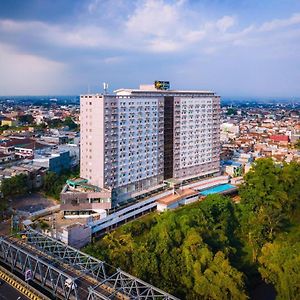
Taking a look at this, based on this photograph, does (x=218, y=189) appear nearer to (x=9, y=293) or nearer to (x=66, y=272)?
(x=66, y=272)

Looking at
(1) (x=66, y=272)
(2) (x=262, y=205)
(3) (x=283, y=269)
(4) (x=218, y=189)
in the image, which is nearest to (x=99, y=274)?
(1) (x=66, y=272)

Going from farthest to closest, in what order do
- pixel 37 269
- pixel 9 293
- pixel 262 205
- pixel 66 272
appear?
pixel 262 205 < pixel 37 269 < pixel 66 272 < pixel 9 293

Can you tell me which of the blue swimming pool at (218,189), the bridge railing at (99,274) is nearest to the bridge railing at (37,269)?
the bridge railing at (99,274)

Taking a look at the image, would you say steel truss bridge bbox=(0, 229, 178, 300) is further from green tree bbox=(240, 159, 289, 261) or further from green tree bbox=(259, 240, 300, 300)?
green tree bbox=(240, 159, 289, 261)

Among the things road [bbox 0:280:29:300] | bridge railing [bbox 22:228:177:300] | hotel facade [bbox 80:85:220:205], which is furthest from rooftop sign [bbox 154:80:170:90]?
road [bbox 0:280:29:300]

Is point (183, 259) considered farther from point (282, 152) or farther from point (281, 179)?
point (282, 152)

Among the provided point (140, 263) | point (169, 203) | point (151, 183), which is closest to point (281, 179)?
point (169, 203)
